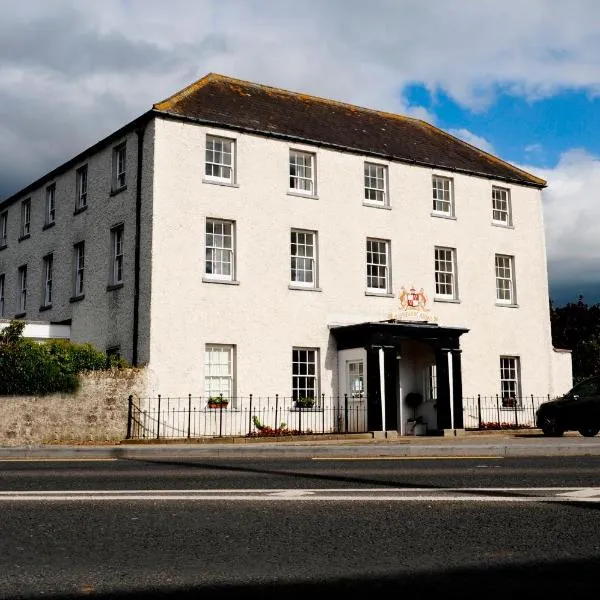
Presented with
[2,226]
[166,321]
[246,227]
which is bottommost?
[166,321]

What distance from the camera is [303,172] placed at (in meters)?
26.2

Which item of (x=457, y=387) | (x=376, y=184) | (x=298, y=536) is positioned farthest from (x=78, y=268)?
(x=298, y=536)

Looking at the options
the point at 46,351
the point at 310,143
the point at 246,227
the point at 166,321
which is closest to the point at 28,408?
the point at 46,351

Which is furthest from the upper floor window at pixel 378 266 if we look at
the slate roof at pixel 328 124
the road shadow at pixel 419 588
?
the road shadow at pixel 419 588

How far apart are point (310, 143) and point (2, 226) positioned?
48.3 feet

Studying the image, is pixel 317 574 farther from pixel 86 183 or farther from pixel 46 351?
pixel 86 183

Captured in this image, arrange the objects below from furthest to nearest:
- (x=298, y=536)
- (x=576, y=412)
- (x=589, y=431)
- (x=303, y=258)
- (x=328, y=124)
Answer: (x=328, y=124)
(x=303, y=258)
(x=589, y=431)
(x=576, y=412)
(x=298, y=536)

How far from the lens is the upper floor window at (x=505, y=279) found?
29875 millimetres

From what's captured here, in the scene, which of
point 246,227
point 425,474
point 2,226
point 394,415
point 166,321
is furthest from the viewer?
point 2,226

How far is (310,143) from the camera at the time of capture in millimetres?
26156

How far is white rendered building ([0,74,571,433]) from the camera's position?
2353 centimetres

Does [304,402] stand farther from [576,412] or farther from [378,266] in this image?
[576,412]

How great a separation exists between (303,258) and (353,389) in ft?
14.3

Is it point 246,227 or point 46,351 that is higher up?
point 246,227
